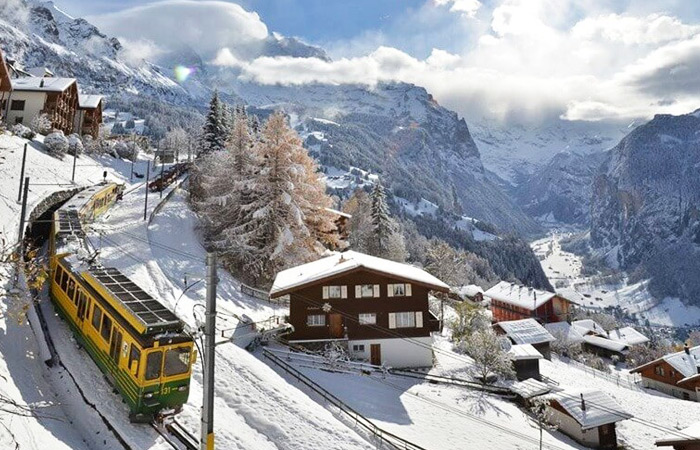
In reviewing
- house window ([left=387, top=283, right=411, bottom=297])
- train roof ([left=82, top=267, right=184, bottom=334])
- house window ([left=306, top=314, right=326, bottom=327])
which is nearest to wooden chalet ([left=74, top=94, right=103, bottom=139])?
house window ([left=306, top=314, right=326, bottom=327])

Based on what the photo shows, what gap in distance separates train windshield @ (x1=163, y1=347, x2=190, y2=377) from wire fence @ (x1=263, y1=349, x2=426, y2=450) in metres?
9.56

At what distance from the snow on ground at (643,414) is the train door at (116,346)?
33.8 metres

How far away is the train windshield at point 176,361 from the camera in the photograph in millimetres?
15289

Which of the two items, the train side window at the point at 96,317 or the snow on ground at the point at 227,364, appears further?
the train side window at the point at 96,317

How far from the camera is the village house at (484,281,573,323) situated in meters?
82.2

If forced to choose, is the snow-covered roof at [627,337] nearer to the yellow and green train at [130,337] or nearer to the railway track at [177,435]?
the railway track at [177,435]

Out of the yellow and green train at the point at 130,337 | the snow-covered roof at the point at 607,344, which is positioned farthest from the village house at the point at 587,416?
the snow-covered roof at the point at 607,344

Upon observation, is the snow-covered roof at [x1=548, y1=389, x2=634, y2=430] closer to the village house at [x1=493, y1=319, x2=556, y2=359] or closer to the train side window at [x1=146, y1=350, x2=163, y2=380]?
the village house at [x1=493, y1=319, x2=556, y2=359]

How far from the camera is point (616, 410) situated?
3184 cm

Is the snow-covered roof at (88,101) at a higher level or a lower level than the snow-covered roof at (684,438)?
higher

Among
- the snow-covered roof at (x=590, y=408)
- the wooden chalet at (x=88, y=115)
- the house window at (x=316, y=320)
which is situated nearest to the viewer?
the snow-covered roof at (x=590, y=408)

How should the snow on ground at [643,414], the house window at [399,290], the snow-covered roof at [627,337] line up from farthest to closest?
1. the snow-covered roof at [627,337]
2. the house window at [399,290]
3. the snow on ground at [643,414]

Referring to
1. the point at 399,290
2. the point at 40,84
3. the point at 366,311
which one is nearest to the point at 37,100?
the point at 40,84

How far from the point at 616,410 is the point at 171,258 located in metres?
36.3
